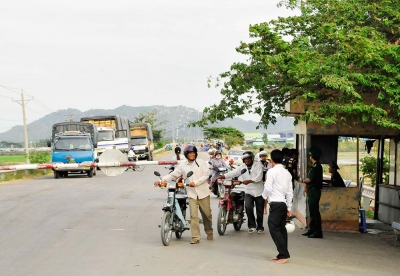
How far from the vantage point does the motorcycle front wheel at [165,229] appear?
10.8 m

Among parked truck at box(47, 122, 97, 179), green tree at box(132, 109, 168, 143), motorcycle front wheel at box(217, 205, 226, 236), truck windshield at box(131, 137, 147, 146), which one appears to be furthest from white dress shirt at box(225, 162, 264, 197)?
green tree at box(132, 109, 168, 143)

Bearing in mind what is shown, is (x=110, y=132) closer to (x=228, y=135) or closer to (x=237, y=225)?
(x=237, y=225)

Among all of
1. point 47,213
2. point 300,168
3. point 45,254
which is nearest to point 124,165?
point 47,213

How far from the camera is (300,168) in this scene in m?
15.6

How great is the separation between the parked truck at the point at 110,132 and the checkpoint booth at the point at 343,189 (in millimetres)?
25220

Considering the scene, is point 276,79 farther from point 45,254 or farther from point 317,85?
point 45,254

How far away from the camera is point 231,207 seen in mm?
13125

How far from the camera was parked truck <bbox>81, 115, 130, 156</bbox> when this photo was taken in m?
41.6

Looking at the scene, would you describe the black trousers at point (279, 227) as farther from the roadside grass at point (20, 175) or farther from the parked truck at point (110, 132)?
the parked truck at point (110, 132)

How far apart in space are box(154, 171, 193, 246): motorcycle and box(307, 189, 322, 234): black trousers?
267 cm

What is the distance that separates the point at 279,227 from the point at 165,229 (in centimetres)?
220

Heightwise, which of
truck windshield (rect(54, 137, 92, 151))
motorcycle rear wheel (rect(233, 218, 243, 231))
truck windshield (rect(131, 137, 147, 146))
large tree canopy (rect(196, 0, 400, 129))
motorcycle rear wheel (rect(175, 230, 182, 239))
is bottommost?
truck windshield (rect(131, 137, 147, 146))

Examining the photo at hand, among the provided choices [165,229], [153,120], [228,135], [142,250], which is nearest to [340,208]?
[165,229]

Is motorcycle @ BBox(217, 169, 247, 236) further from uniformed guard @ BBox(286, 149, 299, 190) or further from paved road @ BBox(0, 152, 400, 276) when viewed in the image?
uniformed guard @ BBox(286, 149, 299, 190)
